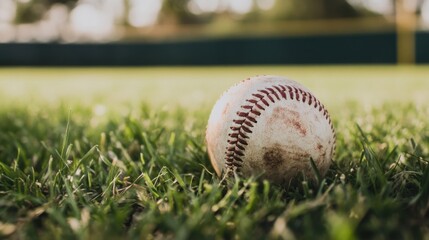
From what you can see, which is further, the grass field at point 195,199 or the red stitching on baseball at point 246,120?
the red stitching on baseball at point 246,120

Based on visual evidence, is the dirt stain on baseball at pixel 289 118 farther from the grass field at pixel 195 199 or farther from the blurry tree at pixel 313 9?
the blurry tree at pixel 313 9

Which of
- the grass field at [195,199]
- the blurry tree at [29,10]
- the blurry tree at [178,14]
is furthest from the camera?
the blurry tree at [178,14]

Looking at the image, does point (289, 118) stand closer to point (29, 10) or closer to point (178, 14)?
point (178, 14)

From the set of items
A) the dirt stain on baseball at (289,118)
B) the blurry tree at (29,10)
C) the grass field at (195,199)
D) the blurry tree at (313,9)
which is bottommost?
the blurry tree at (313,9)

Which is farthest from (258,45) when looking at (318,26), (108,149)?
(108,149)

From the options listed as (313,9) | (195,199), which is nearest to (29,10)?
(313,9)

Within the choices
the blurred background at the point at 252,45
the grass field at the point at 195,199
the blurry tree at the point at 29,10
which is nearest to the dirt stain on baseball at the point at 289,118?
the grass field at the point at 195,199

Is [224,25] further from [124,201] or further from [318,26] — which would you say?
[124,201]

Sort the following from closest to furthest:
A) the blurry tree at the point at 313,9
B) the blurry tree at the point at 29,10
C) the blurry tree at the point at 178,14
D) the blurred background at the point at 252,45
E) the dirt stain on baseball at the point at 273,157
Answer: the dirt stain on baseball at the point at 273,157, the blurred background at the point at 252,45, the blurry tree at the point at 313,9, the blurry tree at the point at 29,10, the blurry tree at the point at 178,14
